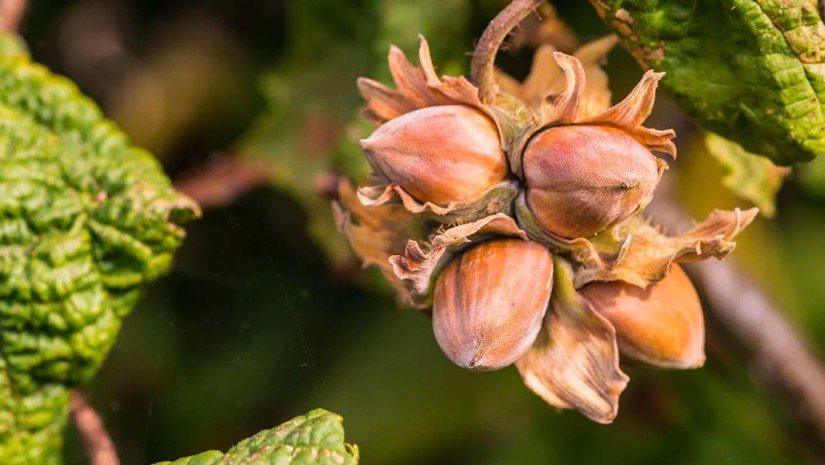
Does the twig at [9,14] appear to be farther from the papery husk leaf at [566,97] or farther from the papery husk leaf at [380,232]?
the papery husk leaf at [566,97]

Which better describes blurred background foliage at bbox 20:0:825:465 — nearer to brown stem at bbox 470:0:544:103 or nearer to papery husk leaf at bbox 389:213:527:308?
brown stem at bbox 470:0:544:103

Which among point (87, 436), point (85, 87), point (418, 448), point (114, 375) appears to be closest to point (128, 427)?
point (114, 375)

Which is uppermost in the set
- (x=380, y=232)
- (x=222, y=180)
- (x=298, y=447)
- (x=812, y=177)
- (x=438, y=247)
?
(x=438, y=247)

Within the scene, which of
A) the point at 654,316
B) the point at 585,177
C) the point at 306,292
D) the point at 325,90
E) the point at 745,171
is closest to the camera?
the point at 585,177

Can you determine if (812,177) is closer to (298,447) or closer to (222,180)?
(222,180)

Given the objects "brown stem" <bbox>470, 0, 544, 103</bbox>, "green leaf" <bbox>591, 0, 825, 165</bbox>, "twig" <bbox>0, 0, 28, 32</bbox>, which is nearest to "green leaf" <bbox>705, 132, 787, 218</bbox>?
"green leaf" <bbox>591, 0, 825, 165</bbox>

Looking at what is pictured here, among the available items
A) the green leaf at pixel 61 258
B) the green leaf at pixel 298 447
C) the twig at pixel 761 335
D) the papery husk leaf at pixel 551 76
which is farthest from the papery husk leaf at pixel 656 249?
the green leaf at pixel 61 258

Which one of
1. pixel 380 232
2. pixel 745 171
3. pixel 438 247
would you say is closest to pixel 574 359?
pixel 438 247

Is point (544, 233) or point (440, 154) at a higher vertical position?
point (440, 154)
